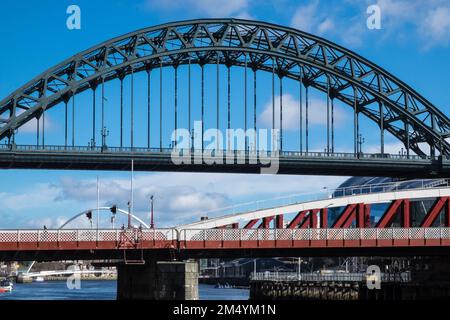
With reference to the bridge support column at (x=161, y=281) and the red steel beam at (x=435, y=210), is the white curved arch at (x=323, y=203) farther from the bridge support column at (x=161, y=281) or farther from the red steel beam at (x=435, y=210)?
the bridge support column at (x=161, y=281)

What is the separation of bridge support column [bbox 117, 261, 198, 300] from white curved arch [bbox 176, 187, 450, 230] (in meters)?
14.4

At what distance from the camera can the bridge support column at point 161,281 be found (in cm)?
7962

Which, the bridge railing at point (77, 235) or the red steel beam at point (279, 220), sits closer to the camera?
the bridge railing at point (77, 235)

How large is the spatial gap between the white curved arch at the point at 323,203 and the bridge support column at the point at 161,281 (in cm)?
1441

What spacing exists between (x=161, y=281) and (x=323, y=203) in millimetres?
27128

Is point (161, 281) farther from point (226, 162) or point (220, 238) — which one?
point (226, 162)

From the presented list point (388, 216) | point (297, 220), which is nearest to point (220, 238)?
point (297, 220)

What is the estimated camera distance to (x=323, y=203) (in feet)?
337

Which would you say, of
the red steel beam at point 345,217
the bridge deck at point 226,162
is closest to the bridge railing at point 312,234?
the red steel beam at point 345,217

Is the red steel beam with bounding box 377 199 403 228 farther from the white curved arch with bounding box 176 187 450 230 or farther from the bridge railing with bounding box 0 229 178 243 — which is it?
the bridge railing with bounding box 0 229 178 243

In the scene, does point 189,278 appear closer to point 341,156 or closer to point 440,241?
point 440,241

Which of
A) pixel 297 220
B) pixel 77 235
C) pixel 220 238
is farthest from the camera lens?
pixel 297 220

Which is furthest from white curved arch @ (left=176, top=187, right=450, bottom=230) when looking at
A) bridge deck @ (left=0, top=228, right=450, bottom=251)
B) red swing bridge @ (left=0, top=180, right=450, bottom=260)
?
bridge deck @ (left=0, top=228, right=450, bottom=251)
